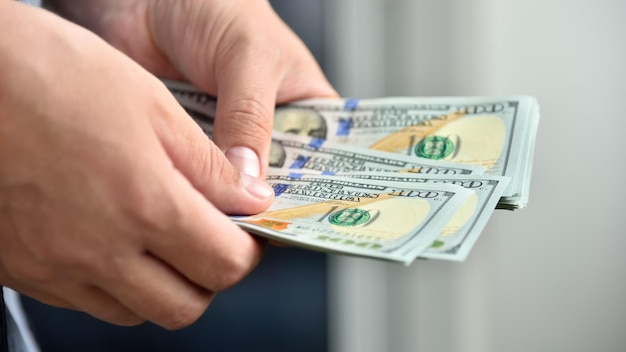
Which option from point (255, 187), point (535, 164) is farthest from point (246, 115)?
point (535, 164)

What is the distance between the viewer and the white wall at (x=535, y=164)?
47.2 inches

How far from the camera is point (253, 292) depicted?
5.06ft

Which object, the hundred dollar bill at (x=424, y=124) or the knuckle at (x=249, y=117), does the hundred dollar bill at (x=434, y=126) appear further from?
the knuckle at (x=249, y=117)

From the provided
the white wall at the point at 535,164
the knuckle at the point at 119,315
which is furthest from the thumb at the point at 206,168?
the white wall at the point at 535,164

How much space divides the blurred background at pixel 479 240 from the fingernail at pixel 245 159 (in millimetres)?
755

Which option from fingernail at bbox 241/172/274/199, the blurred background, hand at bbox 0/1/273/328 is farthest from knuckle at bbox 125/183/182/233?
the blurred background

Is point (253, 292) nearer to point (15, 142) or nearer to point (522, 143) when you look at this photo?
point (522, 143)

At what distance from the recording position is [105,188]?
0.46 metres

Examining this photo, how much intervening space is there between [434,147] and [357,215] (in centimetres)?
20

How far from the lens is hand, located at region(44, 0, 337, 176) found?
2.22 feet

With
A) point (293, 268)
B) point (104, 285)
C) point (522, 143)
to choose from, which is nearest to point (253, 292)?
point (293, 268)

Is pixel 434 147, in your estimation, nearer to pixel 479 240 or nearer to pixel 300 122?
pixel 300 122

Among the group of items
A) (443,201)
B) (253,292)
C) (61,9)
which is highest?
(61,9)

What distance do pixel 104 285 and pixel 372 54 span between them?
100cm
